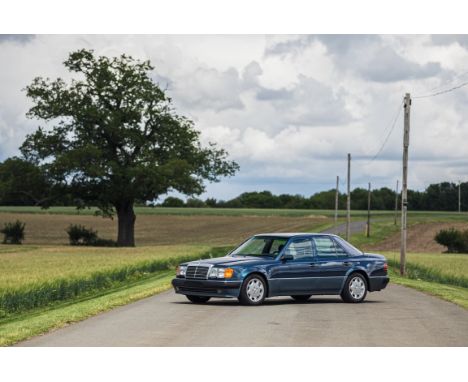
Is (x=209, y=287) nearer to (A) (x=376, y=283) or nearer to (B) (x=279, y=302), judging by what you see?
(B) (x=279, y=302)

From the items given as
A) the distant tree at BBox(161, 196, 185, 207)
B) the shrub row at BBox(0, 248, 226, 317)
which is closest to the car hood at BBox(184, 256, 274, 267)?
the shrub row at BBox(0, 248, 226, 317)

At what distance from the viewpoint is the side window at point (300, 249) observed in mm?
21125

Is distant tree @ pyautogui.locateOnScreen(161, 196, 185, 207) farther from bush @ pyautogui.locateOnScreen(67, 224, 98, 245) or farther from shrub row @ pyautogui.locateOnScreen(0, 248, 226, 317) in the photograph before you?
shrub row @ pyautogui.locateOnScreen(0, 248, 226, 317)

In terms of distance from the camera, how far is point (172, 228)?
11219 cm

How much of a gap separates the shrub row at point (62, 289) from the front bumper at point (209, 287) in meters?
3.98

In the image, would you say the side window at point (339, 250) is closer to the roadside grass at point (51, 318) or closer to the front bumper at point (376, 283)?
the front bumper at point (376, 283)

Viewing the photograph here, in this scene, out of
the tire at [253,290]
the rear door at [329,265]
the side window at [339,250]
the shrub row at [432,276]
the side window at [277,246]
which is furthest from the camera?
the shrub row at [432,276]

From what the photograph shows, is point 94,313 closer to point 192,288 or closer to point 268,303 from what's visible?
point 192,288

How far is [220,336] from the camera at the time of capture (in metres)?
14.3

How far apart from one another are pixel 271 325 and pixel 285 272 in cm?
475

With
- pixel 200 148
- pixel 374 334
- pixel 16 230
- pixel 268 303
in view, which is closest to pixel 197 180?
pixel 200 148

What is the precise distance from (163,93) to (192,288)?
→ 2116 inches

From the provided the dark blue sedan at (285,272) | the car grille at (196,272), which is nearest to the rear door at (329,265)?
the dark blue sedan at (285,272)

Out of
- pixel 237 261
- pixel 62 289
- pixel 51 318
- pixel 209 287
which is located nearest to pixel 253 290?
pixel 237 261
